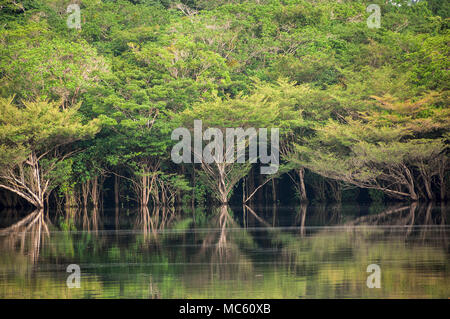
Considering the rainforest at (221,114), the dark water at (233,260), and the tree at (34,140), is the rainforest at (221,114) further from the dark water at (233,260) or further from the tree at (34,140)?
the dark water at (233,260)

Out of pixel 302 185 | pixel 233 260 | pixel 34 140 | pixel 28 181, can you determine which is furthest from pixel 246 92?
pixel 233 260

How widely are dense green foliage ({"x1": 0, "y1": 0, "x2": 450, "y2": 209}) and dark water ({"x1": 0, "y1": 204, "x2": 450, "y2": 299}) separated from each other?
35.6 ft

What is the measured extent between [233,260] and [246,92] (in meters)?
24.4

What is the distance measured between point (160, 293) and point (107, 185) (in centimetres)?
3124

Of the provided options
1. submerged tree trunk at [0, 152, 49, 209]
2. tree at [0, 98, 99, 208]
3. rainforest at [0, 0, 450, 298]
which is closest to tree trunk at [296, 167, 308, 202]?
rainforest at [0, 0, 450, 298]

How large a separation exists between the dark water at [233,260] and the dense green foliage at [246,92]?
10864 millimetres

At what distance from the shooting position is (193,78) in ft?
112

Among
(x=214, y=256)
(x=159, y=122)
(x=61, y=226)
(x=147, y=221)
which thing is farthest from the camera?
(x=159, y=122)

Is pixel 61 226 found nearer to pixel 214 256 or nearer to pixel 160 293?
pixel 214 256

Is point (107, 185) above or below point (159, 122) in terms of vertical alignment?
below

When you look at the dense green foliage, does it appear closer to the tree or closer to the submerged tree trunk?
the tree

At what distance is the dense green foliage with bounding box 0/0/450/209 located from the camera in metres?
30.0

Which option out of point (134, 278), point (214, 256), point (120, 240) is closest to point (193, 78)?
point (120, 240)

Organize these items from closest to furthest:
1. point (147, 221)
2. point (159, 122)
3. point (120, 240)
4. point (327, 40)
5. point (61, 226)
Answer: point (120, 240) → point (61, 226) → point (147, 221) → point (159, 122) → point (327, 40)
